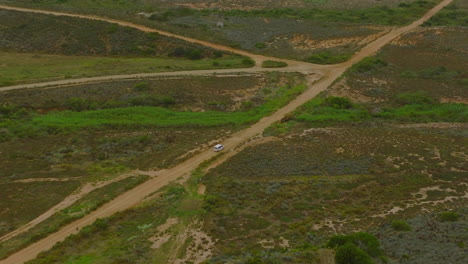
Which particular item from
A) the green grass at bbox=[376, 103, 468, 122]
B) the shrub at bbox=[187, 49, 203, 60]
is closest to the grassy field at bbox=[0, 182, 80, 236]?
the green grass at bbox=[376, 103, 468, 122]

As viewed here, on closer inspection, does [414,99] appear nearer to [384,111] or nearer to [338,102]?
[384,111]

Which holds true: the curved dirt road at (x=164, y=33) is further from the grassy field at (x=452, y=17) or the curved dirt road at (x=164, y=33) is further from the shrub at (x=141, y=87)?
the grassy field at (x=452, y=17)

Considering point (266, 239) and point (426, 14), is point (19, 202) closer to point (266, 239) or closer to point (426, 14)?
point (266, 239)

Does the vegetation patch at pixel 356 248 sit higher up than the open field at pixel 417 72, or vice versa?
the open field at pixel 417 72

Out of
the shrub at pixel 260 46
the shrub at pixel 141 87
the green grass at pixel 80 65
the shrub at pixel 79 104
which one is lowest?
the shrub at pixel 79 104

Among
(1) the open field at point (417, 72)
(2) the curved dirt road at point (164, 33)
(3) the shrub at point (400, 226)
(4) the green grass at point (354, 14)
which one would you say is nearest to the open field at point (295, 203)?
(3) the shrub at point (400, 226)

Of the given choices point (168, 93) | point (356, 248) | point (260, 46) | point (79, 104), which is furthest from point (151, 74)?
point (356, 248)
